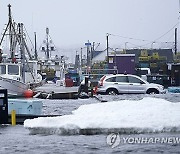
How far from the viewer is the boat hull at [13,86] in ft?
81.5

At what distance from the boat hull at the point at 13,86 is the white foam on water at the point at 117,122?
13070 mm

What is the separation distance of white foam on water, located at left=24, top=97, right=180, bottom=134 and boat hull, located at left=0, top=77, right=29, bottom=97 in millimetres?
13070

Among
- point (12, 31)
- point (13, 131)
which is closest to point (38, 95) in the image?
point (12, 31)

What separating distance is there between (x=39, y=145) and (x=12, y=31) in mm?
21958

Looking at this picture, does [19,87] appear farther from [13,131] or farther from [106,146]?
[106,146]

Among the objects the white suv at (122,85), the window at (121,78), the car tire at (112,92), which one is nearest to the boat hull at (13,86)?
the white suv at (122,85)

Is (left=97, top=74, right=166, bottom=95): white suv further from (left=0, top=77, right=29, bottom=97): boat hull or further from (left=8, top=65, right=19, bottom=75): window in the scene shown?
(left=8, top=65, right=19, bottom=75): window

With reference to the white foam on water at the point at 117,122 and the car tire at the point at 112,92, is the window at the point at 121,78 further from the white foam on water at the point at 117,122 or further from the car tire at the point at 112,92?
the white foam on water at the point at 117,122

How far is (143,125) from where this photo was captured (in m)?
11.0

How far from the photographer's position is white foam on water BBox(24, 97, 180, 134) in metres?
10.9

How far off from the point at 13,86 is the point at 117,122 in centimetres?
1511

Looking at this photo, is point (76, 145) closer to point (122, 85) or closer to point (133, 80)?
point (122, 85)

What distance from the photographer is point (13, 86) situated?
2531 cm

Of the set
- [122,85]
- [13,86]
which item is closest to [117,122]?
[13,86]
